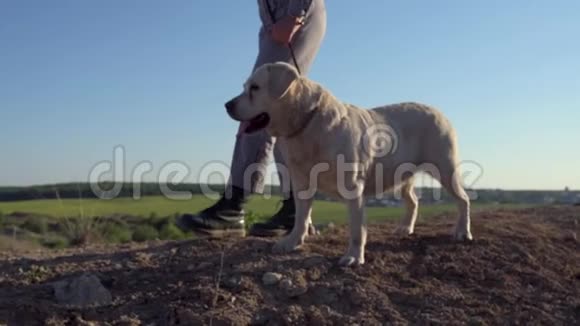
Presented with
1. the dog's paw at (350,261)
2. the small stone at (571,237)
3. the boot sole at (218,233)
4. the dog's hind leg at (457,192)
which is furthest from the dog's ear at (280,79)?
the small stone at (571,237)

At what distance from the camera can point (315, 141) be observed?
5.13 metres

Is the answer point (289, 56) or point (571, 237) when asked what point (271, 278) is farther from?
point (571, 237)

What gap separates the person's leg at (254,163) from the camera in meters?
6.18

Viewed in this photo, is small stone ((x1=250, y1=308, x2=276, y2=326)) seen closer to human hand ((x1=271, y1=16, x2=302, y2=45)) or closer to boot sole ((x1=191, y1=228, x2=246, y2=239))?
boot sole ((x1=191, y1=228, x2=246, y2=239))

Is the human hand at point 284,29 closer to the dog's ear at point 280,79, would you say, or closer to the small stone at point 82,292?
the dog's ear at point 280,79

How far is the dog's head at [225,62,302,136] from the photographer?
5.13 meters

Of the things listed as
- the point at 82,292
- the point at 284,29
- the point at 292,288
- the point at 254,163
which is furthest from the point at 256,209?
the point at 82,292

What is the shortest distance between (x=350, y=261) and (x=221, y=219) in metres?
1.54

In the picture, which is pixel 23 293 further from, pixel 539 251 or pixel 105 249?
pixel 539 251

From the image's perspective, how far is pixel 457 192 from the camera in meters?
6.21

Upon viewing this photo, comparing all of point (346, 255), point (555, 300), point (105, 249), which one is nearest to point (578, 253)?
point (555, 300)

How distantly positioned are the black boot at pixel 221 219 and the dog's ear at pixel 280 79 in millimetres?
1480

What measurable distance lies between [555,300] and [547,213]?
4.19m

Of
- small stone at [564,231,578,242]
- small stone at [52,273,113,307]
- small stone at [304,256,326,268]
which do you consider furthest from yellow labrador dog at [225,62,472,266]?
small stone at [564,231,578,242]
